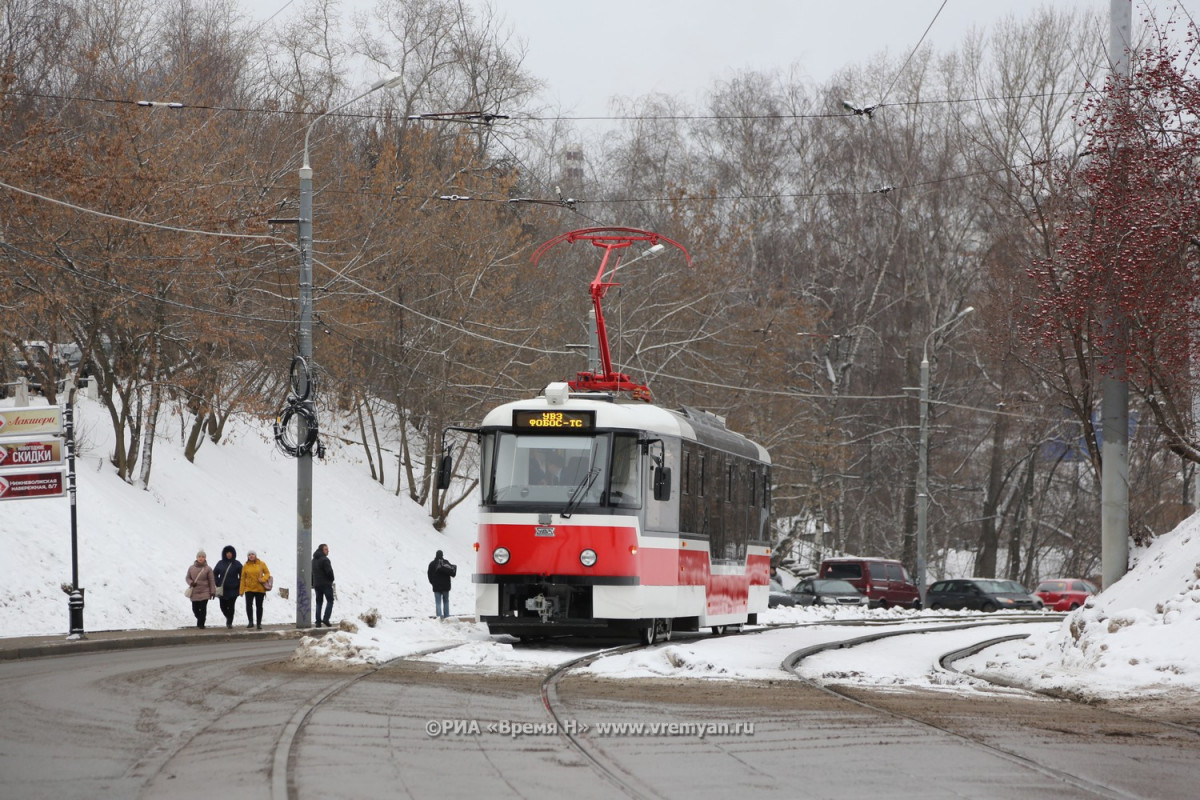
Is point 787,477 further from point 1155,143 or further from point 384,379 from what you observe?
point 1155,143

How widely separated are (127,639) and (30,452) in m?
3.05

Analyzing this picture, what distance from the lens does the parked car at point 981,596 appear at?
45969 mm

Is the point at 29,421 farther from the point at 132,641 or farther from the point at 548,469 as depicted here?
the point at 548,469

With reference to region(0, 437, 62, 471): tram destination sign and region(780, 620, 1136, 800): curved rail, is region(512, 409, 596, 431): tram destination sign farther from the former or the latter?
region(0, 437, 62, 471): tram destination sign

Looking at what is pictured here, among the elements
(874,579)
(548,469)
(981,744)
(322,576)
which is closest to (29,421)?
(322,576)

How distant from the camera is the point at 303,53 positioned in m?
58.2

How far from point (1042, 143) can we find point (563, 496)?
32.7 metres

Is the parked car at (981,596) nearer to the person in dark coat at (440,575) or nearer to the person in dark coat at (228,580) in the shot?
the person in dark coat at (440,575)

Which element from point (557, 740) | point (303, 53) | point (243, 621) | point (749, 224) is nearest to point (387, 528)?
point (243, 621)

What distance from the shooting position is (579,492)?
2072cm

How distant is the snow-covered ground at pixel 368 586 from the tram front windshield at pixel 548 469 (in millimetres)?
1964

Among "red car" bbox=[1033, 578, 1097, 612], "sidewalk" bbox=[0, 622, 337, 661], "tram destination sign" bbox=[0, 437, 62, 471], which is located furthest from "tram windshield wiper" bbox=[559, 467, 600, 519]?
"red car" bbox=[1033, 578, 1097, 612]

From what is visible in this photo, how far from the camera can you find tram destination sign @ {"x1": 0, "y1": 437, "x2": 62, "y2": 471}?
23141 millimetres

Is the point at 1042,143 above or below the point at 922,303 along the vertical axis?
above
